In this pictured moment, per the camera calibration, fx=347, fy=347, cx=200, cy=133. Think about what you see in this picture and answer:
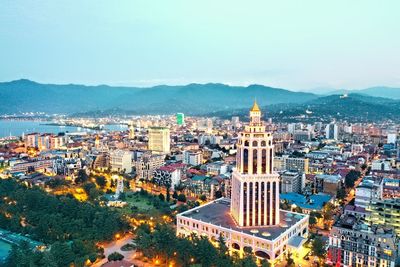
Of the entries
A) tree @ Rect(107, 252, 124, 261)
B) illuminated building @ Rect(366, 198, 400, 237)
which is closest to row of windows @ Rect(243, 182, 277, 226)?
tree @ Rect(107, 252, 124, 261)

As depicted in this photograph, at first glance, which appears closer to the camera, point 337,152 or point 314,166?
point 314,166

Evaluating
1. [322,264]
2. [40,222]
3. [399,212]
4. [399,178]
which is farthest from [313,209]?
[40,222]

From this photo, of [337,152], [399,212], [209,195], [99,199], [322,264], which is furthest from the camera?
[337,152]

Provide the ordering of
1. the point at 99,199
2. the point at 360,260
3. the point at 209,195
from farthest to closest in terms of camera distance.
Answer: the point at 209,195, the point at 99,199, the point at 360,260

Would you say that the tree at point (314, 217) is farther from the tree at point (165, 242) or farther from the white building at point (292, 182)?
the tree at point (165, 242)

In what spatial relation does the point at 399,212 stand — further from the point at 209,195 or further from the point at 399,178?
the point at 209,195

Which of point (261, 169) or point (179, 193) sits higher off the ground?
point (261, 169)

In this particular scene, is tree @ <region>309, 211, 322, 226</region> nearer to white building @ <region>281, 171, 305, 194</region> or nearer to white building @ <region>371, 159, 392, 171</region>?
white building @ <region>281, 171, 305, 194</region>
